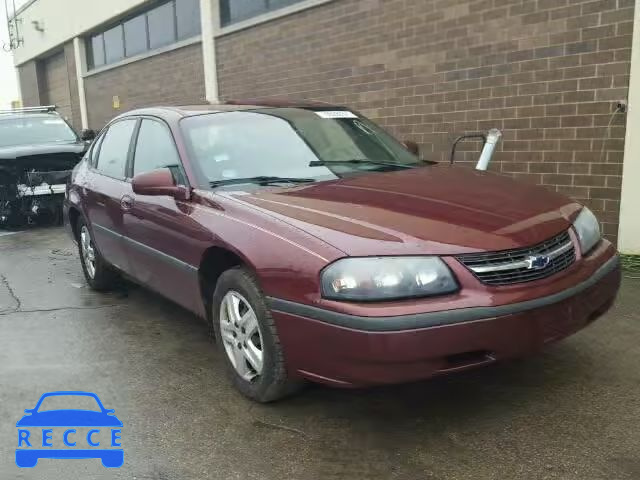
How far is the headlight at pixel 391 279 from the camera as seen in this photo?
259 centimetres

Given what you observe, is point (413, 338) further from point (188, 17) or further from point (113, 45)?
point (113, 45)

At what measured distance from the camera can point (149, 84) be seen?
1459 centimetres

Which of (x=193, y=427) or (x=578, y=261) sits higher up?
(x=578, y=261)

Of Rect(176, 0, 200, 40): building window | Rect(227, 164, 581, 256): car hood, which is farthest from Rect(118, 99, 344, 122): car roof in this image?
Rect(176, 0, 200, 40): building window

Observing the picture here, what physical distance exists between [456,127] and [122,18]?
11.6 metres

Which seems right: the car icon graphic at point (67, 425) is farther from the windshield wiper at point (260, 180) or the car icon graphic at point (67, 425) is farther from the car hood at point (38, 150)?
the car hood at point (38, 150)

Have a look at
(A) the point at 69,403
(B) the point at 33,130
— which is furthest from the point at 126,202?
(B) the point at 33,130

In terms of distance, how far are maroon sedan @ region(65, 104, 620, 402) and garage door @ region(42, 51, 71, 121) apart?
1805cm

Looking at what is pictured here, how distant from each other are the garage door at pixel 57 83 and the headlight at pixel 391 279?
19662 millimetres

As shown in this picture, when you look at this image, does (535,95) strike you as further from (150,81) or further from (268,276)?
(150,81)

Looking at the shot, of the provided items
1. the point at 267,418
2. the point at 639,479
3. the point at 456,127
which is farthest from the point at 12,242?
the point at 639,479

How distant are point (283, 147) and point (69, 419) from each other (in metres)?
1.95

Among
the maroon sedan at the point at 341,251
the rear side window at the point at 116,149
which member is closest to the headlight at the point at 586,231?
the maroon sedan at the point at 341,251

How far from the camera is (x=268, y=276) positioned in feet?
9.51
